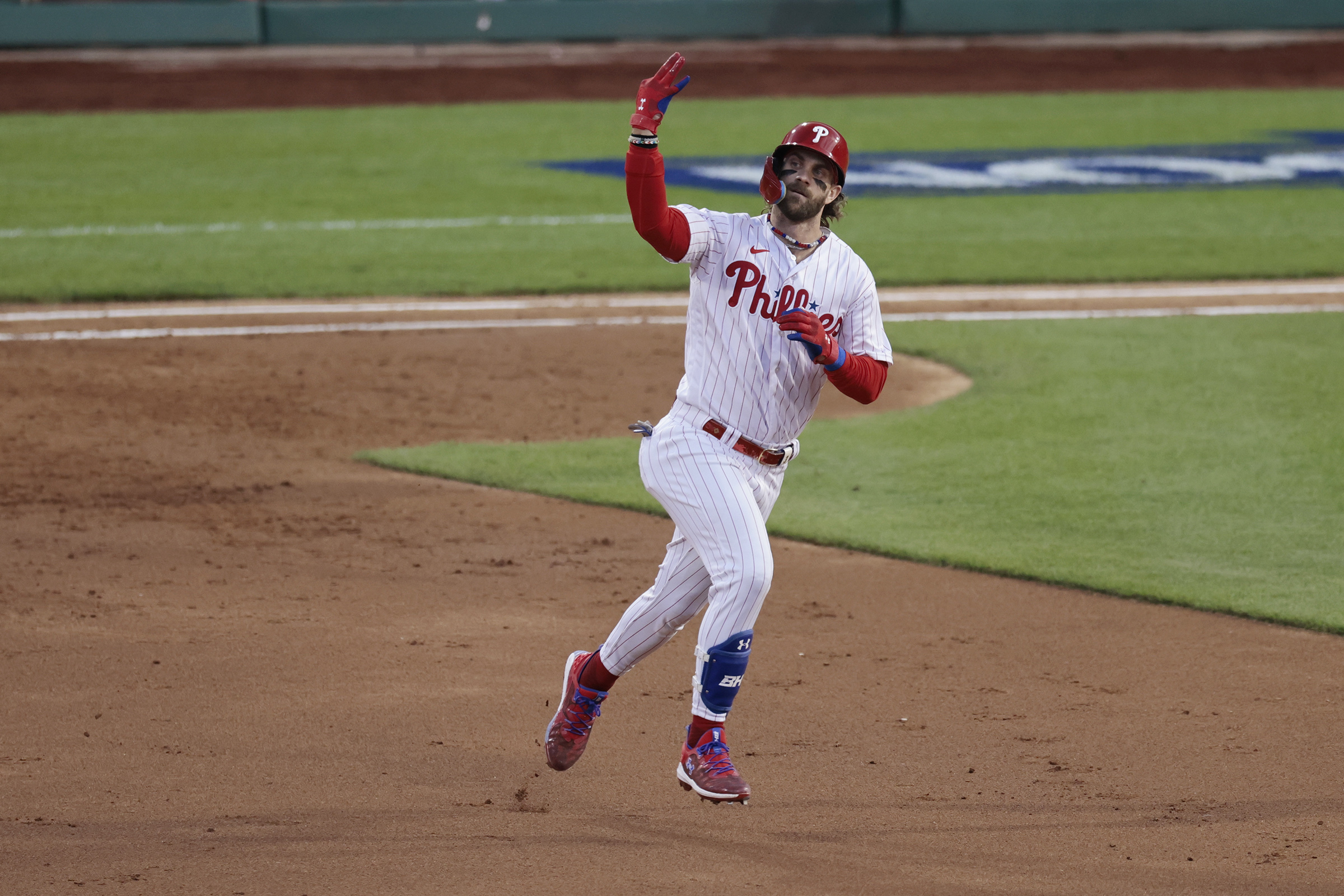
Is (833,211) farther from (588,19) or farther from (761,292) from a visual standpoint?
(588,19)

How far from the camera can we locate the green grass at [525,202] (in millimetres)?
13508

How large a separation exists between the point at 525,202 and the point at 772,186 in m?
12.6

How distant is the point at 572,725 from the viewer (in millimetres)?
4754

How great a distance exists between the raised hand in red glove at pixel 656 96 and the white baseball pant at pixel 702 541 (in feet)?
2.70

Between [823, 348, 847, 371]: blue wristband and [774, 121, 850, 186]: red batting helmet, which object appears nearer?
[823, 348, 847, 371]: blue wristband

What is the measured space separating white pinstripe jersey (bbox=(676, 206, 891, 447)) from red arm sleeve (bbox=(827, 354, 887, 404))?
8 centimetres

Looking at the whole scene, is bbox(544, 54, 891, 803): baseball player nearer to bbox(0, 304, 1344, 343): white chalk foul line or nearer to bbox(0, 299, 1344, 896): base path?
bbox(0, 299, 1344, 896): base path

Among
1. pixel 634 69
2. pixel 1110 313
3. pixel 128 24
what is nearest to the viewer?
pixel 1110 313

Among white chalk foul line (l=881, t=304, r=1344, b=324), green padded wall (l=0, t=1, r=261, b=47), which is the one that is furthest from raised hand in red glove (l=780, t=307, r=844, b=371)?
green padded wall (l=0, t=1, r=261, b=47)

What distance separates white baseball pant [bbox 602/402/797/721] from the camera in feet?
14.5

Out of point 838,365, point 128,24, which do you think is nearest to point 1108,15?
point 128,24

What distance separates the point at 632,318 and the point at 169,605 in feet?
19.9

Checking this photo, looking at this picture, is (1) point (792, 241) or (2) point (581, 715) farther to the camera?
(2) point (581, 715)

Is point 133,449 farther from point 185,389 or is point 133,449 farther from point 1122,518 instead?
point 1122,518
